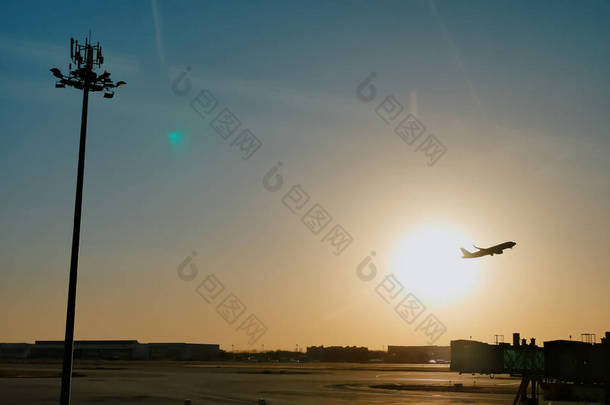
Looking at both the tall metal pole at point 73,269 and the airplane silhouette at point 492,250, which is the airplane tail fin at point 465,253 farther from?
the tall metal pole at point 73,269

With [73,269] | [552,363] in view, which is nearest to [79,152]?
[73,269]

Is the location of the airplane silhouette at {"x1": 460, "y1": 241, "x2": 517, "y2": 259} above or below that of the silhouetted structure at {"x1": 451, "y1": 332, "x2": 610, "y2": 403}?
above

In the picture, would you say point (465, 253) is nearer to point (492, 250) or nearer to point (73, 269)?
point (492, 250)

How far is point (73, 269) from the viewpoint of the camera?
31.2m

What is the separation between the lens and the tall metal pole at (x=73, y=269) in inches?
1174

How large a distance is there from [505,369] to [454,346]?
4538 mm

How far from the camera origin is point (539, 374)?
5100 cm

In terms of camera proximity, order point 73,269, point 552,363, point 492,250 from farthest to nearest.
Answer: point 492,250, point 552,363, point 73,269

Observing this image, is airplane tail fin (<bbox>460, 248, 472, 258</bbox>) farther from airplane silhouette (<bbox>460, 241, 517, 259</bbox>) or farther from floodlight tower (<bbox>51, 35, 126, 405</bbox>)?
floodlight tower (<bbox>51, 35, 126, 405</bbox>)

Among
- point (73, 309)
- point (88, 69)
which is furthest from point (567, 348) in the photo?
point (88, 69)

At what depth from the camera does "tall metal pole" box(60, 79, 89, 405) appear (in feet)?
97.8

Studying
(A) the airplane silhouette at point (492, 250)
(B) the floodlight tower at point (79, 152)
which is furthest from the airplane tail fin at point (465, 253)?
(B) the floodlight tower at point (79, 152)

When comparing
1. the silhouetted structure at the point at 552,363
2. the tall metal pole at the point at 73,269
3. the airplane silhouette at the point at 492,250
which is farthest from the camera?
the airplane silhouette at the point at 492,250

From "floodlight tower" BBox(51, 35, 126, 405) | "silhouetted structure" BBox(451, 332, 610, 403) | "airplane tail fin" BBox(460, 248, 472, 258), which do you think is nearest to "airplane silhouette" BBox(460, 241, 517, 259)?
"airplane tail fin" BBox(460, 248, 472, 258)
